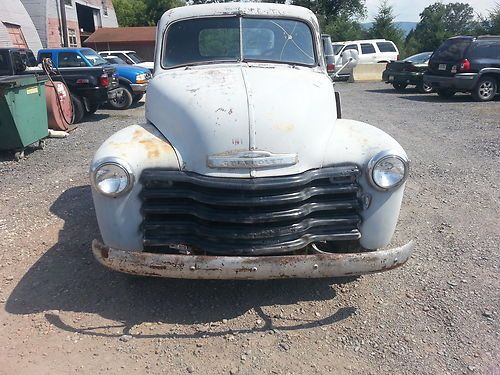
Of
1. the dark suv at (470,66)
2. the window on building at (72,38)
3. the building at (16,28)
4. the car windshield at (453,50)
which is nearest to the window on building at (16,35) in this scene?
the building at (16,28)

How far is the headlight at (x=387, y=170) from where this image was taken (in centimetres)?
348

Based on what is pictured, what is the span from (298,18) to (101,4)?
1699 inches

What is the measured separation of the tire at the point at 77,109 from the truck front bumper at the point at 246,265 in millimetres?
10321

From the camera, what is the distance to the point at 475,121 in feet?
38.4

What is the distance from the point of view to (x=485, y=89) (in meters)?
15.2

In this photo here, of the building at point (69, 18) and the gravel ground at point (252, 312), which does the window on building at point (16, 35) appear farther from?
the gravel ground at point (252, 312)

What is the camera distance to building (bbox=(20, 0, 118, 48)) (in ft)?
99.3

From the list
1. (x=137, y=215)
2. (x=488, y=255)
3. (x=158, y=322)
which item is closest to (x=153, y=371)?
(x=158, y=322)

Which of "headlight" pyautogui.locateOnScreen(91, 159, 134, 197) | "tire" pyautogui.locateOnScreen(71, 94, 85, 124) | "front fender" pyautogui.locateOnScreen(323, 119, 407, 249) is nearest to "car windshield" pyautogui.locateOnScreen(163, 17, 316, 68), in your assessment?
"front fender" pyautogui.locateOnScreen(323, 119, 407, 249)

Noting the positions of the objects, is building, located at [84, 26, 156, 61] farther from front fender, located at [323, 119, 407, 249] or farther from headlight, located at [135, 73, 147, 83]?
front fender, located at [323, 119, 407, 249]

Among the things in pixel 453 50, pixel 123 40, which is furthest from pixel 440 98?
pixel 123 40

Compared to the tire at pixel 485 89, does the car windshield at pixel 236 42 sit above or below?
above

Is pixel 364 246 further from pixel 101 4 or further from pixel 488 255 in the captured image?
pixel 101 4

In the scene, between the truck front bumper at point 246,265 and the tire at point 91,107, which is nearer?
the truck front bumper at point 246,265
